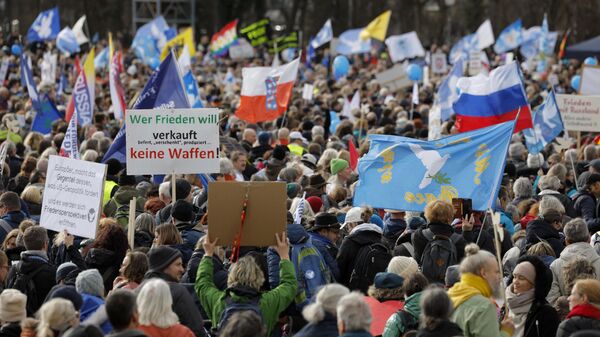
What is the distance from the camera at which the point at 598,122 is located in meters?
17.2

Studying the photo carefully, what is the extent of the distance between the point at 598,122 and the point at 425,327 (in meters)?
10.7

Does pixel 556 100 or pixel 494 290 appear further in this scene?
pixel 556 100

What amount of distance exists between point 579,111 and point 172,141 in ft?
24.0

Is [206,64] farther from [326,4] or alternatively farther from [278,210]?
[278,210]

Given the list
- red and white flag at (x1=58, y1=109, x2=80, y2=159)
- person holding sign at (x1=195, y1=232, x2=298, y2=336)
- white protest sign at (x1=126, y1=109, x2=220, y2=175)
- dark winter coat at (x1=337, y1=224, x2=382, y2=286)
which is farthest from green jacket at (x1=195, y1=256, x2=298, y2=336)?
red and white flag at (x1=58, y1=109, x2=80, y2=159)

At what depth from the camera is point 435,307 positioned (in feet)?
22.8

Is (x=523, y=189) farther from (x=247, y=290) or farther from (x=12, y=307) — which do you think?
(x=12, y=307)

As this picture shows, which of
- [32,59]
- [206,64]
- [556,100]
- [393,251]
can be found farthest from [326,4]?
[393,251]

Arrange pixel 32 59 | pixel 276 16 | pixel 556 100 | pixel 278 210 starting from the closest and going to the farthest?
pixel 278 210 → pixel 556 100 → pixel 32 59 → pixel 276 16

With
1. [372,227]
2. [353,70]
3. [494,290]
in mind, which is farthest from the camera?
[353,70]

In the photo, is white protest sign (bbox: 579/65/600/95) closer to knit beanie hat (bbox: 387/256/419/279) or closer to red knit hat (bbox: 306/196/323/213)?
red knit hat (bbox: 306/196/323/213)

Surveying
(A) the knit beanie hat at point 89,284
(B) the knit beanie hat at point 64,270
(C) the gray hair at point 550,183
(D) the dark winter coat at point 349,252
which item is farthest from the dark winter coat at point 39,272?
(C) the gray hair at point 550,183

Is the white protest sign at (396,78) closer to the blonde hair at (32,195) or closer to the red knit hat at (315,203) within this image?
the blonde hair at (32,195)

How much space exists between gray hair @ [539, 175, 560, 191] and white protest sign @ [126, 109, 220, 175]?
3178 mm
